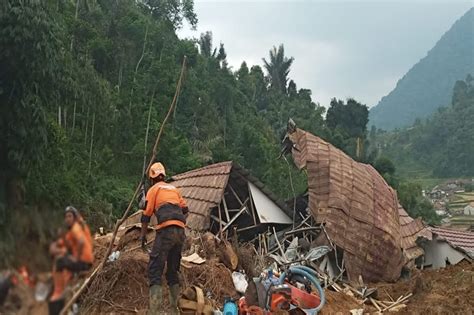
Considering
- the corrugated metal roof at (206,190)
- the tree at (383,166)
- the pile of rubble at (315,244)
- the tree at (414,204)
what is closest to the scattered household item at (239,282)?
the pile of rubble at (315,244)

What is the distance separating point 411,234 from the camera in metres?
13.7

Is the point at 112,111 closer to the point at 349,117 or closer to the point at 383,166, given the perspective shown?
the point at 383,166

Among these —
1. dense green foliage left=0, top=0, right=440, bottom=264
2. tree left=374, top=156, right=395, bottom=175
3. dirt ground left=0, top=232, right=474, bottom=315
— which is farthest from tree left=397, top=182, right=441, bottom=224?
dirt ground left=0, top=232, right=474, bottom=315

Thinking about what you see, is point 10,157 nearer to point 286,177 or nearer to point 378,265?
point 378,265

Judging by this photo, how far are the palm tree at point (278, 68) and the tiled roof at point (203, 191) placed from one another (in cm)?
3892

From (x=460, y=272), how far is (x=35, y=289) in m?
10.5

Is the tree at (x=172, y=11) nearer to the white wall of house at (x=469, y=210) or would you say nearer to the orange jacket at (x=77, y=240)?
the white wall of house at (x=469, y=210)

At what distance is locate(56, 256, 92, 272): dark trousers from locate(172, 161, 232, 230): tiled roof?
25.1 ft

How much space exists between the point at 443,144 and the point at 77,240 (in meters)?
60.4

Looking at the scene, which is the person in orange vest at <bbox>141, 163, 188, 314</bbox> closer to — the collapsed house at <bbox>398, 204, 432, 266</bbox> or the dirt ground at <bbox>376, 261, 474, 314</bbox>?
the dirt ground at <bbox>376, 261, 474, 314</bbox>

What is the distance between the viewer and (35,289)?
221 cm

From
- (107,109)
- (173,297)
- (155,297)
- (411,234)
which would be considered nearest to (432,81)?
(107,109)

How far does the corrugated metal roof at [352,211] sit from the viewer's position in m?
10.7

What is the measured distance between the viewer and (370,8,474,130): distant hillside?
125m
